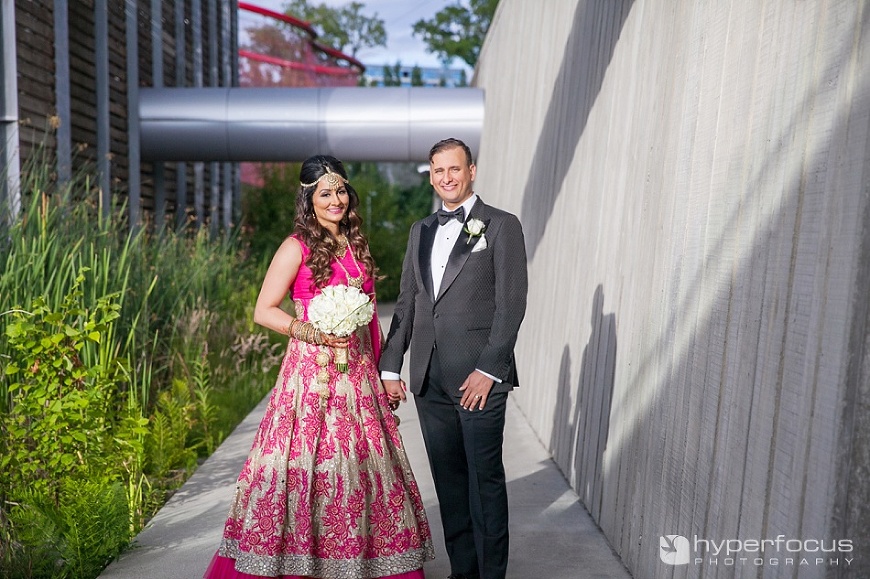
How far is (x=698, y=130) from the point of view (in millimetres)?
3363

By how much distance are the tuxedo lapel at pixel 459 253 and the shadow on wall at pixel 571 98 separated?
2.01m

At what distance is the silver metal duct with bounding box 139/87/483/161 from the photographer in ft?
42.4

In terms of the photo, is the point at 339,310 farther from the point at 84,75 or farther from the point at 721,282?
the point at 84,75

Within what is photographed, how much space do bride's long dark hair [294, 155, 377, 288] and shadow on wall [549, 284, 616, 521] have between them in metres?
1.52

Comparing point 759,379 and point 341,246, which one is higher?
point 341,246

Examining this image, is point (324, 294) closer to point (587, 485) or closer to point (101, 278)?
point (587, 485)

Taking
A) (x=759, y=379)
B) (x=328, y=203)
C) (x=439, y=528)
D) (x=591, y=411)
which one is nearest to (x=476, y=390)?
(x=328, y=203)

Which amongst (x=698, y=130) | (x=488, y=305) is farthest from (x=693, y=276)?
(x=488, y=305)

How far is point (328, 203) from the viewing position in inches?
147

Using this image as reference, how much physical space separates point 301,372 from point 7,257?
270cm

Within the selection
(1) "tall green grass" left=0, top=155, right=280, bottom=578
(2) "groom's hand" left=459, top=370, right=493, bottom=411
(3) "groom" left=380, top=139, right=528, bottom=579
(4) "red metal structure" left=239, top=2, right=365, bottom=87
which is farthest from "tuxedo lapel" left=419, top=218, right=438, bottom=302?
(4) "red metal structure" left=239, top=2, right=365, bottom=87

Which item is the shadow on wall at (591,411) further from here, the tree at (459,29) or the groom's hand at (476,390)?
the tree at (459,29)

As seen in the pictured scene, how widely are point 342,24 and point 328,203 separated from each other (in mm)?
47435

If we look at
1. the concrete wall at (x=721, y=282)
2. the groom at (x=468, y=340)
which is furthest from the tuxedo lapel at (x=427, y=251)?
the concrete wall at (x=721, y=282)
